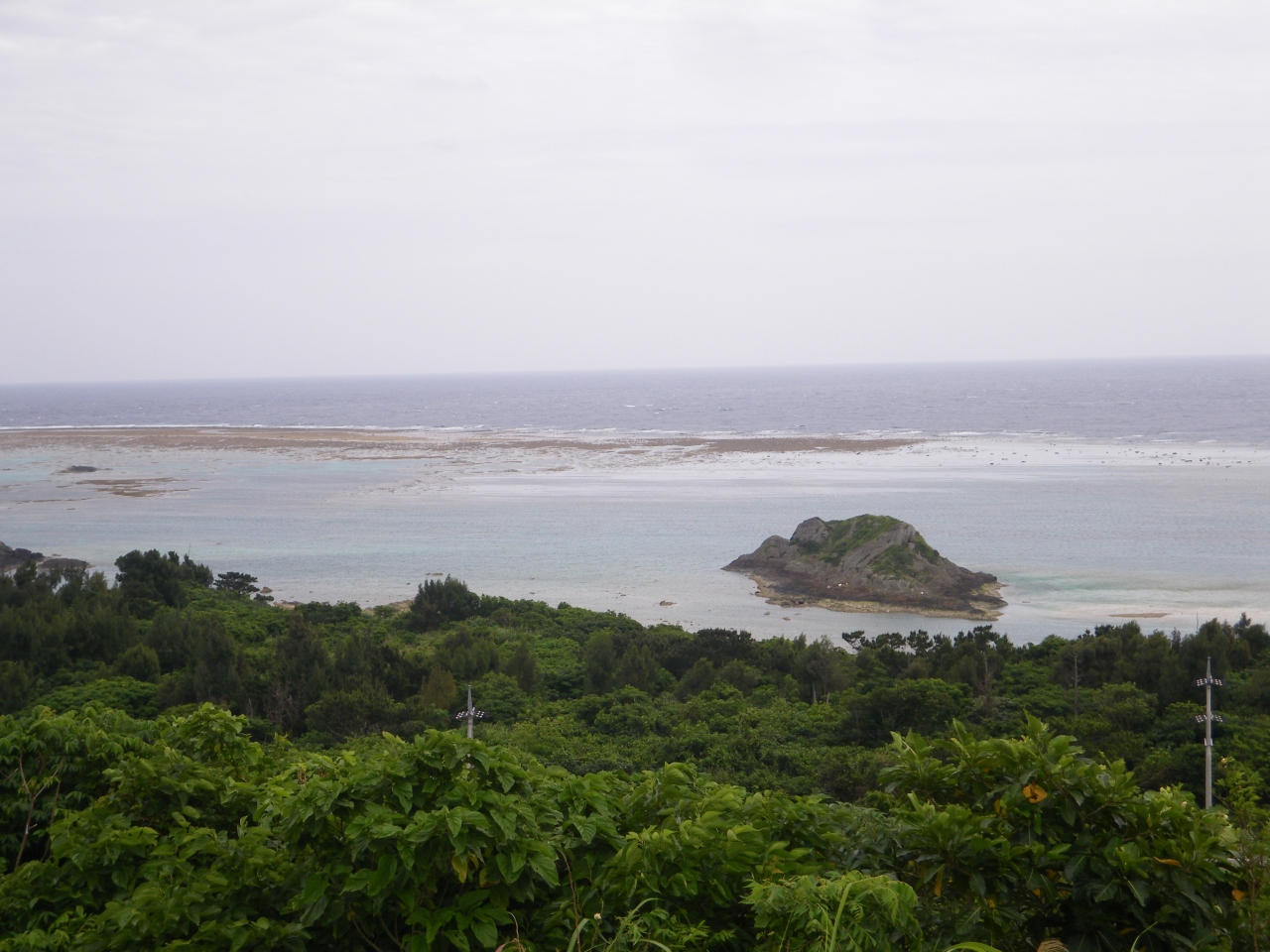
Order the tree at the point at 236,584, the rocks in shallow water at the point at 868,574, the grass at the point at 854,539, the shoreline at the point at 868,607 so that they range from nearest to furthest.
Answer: the shoreline at the point at 868,607 → the rocks in shallow water at the point at 868,574 → the tree at the point at 236,584 → the grass at the point at 854,539

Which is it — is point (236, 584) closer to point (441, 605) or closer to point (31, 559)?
point (441, 605)

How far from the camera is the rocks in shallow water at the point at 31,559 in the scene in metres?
35.2

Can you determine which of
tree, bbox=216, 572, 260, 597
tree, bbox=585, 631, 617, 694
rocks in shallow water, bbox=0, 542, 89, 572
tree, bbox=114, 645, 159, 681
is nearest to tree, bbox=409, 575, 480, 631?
tree, bbox=585, 631, 617, 694

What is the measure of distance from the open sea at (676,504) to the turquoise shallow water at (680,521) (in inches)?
7.3

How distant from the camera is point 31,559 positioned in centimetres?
3556

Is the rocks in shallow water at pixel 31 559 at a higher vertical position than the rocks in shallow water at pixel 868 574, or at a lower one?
lower

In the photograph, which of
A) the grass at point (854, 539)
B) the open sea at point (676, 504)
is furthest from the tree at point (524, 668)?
the grass at point (854, 539)

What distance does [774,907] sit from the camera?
3.25 metres

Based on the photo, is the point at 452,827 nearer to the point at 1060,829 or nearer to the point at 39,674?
the point at 1060,829

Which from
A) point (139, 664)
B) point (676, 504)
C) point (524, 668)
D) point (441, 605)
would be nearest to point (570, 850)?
point (524, 668)

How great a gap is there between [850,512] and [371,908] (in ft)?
143

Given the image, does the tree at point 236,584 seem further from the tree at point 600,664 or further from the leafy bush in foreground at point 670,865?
the leafy bush in foreground at point 670,865

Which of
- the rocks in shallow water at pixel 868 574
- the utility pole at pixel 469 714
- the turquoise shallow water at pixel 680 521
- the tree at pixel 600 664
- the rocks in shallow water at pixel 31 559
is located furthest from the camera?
the rocks in shallow water at pixel 31 559

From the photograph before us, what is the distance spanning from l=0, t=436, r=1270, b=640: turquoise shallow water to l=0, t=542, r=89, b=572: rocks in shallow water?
88.6 inches
